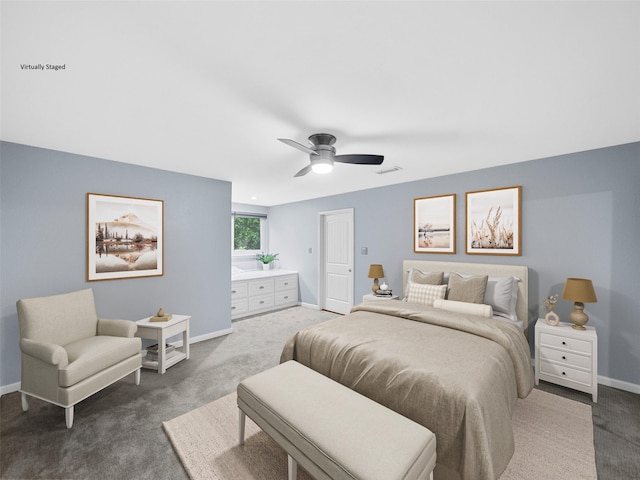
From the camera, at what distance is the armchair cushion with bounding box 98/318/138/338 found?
2.72 metres

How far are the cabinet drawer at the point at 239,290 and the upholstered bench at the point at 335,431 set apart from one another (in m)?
3.38

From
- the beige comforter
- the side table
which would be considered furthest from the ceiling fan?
the side table

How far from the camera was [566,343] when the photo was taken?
260 cm

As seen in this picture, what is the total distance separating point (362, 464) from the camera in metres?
1.20

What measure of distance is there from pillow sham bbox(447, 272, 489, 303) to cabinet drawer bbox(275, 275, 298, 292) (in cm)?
363

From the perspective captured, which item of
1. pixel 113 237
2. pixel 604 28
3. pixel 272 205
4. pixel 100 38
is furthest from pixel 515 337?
pixel 272 205

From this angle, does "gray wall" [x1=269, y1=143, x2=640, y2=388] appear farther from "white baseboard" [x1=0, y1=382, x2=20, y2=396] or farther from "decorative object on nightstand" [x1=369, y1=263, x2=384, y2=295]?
"white baseboard" [x1=0, y1=382, x2=20, y2=396]

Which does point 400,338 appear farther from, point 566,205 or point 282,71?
point 566,205

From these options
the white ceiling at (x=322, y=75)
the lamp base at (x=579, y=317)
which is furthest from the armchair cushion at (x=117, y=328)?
the lamp base at (x=579, y=317)

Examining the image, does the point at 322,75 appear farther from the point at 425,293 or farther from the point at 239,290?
the point at 239,290

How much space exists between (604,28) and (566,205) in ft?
7.53

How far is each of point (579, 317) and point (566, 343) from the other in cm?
29

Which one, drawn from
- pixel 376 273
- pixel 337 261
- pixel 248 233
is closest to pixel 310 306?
pixel 337 261

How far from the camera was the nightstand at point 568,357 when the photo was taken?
2473mm
